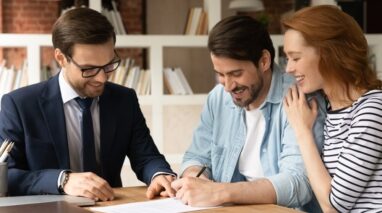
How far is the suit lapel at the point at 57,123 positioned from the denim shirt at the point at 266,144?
0.43m

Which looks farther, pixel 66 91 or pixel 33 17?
pixel 33 17

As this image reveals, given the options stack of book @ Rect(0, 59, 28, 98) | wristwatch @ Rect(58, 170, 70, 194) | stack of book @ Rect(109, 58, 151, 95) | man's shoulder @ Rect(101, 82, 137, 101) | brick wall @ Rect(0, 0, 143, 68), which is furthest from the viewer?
brick wall @ Rect(0, 0, 143, 68)

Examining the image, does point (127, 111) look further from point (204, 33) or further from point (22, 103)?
point (204, 33)

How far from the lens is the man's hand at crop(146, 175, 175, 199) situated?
6.57 feet

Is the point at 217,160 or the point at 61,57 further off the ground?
the point at 61,57

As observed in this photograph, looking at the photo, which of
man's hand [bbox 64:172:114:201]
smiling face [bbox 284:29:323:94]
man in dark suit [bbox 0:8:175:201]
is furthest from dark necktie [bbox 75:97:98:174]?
smiling face [bbox 284:29:323:94]

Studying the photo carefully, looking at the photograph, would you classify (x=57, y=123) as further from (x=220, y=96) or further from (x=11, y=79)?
(x=11, y=79)

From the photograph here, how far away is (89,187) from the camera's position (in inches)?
76.2

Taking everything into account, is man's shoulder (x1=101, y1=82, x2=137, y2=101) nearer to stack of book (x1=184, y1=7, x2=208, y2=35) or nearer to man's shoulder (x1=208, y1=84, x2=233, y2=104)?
man's shoulder (x1=208, y1=84, x2=233, y2=104)

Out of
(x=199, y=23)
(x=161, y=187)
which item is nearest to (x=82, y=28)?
(x=161, y=187)

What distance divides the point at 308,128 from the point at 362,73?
0.76 feet

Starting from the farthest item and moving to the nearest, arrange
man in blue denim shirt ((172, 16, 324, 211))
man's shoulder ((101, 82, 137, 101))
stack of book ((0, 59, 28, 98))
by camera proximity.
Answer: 1. stack of book ((0, 59, 28, 98))
2. man's shoulder ((101, 82, 137, 101))
3. man in blue denim shirt ((172, 16, 324, 211))

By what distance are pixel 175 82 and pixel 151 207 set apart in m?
2.85

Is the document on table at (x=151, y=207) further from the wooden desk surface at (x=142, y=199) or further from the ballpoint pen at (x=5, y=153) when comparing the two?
the ballpoint pen at (x=5, y=153)
